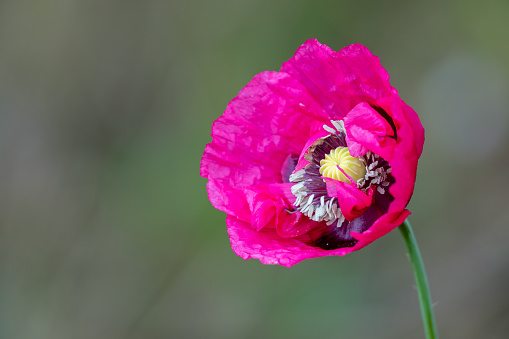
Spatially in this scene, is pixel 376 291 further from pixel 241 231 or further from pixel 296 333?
pixel 241 231

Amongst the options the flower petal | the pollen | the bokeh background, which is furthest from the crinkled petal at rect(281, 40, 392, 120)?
the bokeh background

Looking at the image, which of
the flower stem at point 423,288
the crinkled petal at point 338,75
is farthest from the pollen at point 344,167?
the flower stem at point 423,288

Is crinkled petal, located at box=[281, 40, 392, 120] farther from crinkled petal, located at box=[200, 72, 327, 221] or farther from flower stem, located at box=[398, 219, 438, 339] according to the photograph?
flower stem, located at box=[398, 219, 438, 339]

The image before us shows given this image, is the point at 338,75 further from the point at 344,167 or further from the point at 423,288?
the point at 423,288

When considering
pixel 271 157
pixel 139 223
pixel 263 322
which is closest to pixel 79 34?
pixel 139 223

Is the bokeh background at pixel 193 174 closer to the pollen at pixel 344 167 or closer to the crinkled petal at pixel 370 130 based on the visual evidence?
the pollen at pixel 344 167

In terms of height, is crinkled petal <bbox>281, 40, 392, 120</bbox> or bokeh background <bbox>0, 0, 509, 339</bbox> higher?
crinkled petal <bbox>281, 40, 392, 120</bbox>

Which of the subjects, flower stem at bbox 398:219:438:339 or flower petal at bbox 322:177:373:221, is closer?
flower stem at bbox 398:219:438:339
